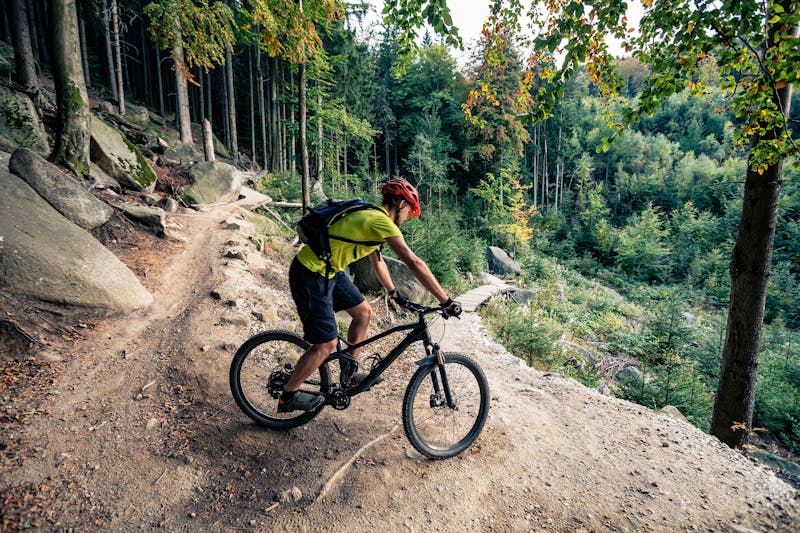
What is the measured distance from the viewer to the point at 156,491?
2805mm

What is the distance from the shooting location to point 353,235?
3.01 m

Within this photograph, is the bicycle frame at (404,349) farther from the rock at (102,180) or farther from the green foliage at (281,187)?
the green foliage at (281,187)

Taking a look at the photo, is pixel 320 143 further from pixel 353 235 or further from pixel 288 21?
pixel 353 235

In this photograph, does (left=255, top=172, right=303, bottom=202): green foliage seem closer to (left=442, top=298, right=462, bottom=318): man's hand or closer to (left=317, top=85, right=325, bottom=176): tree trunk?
(left=317, top=85, right=325, bottom=176): tree trunk

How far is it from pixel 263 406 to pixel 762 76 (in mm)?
5057

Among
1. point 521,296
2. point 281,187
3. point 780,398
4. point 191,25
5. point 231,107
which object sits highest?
point 231,107

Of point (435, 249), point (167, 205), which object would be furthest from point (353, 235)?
point (167, 205)

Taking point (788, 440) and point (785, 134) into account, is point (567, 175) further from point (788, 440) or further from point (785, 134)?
point (785, 134)

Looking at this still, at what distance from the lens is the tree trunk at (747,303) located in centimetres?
452

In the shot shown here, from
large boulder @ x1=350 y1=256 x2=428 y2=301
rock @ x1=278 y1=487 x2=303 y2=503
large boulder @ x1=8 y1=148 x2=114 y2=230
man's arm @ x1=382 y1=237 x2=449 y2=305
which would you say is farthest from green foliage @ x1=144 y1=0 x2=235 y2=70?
rock @ x1=278 y1=487 x2=303 y2=503

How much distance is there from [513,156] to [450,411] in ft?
105

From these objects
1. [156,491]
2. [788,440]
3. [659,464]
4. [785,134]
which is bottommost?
[788,440]

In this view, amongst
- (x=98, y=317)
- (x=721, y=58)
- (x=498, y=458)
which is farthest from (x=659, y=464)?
(x=98, y=317)

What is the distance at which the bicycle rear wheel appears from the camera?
3602 mm
